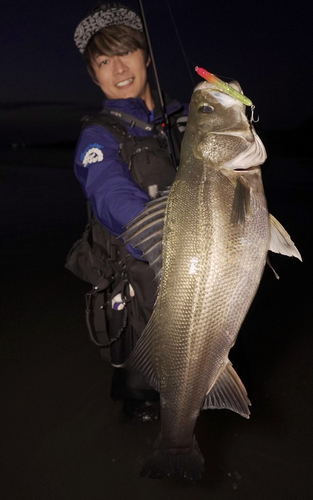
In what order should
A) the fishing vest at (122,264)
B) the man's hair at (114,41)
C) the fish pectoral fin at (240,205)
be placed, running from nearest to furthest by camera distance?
1. the fish pectoral fin at (240,205)
2. the fishing vest at (122,264)
3. the man's hair at (114,41)

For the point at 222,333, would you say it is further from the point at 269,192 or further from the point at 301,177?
the point at 301,177

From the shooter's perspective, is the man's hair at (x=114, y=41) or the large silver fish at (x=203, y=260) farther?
the man's hair at (x=114, y=41)

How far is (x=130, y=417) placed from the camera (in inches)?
139

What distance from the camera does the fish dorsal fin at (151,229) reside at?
78.7 inches

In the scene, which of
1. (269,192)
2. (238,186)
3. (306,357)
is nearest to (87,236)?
(238,186)

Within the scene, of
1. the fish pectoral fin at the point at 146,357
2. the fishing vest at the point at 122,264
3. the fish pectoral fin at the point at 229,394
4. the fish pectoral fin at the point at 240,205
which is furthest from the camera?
the fishing vest at the point at 122,264

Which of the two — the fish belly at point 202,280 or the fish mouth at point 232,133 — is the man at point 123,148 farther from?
the fish mouth at point 232,133

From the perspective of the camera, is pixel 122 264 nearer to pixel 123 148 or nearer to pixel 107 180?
pixel 107 180

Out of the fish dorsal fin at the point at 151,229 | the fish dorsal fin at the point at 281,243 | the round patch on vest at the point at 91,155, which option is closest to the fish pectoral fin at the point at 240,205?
the fish dorsal fin at the point at 281,243

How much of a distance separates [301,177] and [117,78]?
16.0m

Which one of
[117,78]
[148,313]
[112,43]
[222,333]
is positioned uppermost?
[112,43]

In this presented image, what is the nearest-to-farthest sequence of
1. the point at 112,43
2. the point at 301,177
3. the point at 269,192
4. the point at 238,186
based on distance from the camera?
the point at 238,186
the point at 112,43
the point at 269,192
the point at 301,177

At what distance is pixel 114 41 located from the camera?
112 inches

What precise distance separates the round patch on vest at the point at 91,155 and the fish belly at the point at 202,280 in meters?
0.77
